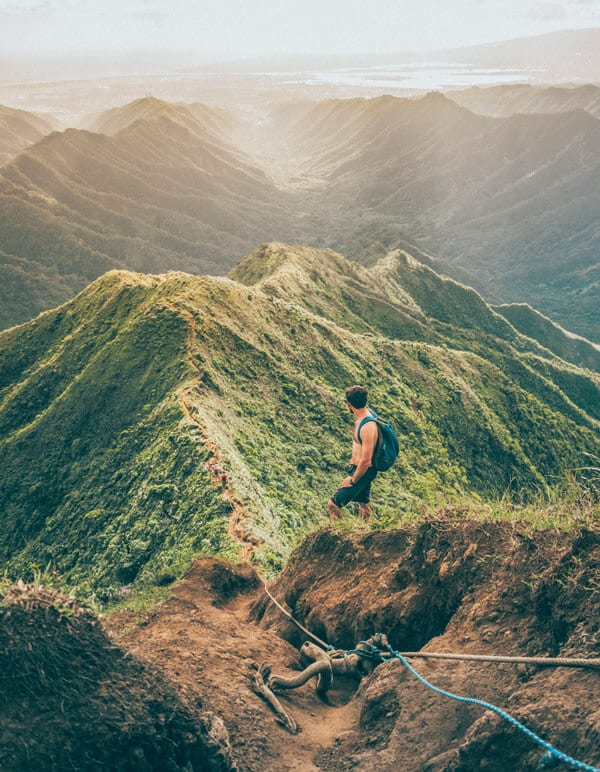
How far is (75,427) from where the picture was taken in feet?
68.0

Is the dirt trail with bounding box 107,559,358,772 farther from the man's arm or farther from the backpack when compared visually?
the backpack

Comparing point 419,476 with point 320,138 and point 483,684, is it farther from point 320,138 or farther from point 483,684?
point 320,138

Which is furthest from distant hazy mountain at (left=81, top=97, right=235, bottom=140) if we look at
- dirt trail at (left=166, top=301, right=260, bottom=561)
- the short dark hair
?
the short dark hair

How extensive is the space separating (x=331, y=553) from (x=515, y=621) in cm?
330

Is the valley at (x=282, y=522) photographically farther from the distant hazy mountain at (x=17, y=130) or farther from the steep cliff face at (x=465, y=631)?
the distant hazy mountain at (x=17, y=130)

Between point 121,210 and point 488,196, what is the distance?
62.4 meters

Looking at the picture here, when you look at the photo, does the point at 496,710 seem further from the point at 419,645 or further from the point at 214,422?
the point at 214,422

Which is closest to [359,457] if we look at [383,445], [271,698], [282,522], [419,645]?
[383,445]

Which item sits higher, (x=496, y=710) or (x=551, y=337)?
(x=496, y=710)

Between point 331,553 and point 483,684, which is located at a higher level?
point 483,684

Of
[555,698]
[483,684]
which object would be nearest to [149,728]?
[483,684]

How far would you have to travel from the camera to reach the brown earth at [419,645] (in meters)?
4.59

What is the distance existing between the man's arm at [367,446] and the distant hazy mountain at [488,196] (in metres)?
69.2

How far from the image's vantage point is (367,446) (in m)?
8.82
